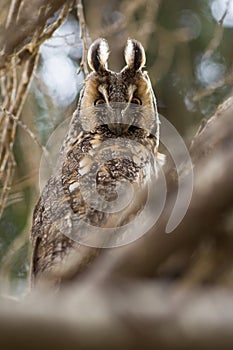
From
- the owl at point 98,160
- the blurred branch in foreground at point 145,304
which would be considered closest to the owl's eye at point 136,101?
the owl at point 98,160

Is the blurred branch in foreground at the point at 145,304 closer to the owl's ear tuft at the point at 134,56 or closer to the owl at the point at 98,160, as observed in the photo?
the owl at the point at 98,160

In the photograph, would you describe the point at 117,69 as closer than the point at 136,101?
No

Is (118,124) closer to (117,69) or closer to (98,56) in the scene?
(98,56)


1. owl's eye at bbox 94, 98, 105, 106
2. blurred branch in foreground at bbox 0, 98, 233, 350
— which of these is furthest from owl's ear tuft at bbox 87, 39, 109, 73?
blurred branch in foreground at bbox 0, 98, 233, 350

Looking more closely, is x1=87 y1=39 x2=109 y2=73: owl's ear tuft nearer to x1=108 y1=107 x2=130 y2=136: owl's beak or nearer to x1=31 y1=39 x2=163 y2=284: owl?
x1=31 y1=39 x2=163 y2=284: owl

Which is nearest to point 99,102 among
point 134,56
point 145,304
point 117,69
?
point 134,56

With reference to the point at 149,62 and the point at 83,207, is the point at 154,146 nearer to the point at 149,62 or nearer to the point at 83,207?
the point at 83,207
